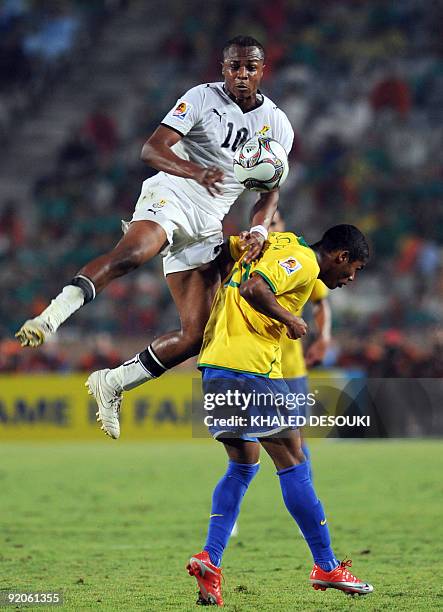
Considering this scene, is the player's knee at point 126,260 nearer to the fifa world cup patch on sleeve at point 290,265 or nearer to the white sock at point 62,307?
the white sock at point 62,307

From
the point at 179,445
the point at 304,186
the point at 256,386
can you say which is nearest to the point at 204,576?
the point at 256,386

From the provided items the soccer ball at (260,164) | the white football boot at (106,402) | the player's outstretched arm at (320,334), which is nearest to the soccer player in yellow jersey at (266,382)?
the soccer ball at (260,164)

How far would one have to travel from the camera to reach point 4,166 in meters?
21.9

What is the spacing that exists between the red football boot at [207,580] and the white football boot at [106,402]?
1.16 meters

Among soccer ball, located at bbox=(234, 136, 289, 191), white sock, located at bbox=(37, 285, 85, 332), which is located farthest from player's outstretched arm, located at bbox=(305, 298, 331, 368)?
white sock, located at bbox=(37, 285, 85, 332)

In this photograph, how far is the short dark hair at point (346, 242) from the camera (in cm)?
580

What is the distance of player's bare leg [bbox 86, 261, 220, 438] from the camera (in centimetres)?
646

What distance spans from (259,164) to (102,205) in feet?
47.1

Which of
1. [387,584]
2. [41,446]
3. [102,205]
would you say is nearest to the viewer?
[387,584]

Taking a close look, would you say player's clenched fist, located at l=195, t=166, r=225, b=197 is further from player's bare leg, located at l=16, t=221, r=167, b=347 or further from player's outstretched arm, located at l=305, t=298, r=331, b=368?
player's outstretched arm, located at l=305, t=298, r=331, b=368

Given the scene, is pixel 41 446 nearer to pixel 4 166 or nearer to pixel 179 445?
pixel 179 445

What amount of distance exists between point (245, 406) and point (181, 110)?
6.25 ft

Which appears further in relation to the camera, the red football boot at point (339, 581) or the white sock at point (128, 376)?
the white sock at point (128, 376)

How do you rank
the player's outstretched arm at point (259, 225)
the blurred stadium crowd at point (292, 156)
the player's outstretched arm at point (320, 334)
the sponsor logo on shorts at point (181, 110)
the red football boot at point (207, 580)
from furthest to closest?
the blurred stadium crowd at point (292, 156)
the player's outstretched arm at point (320, 334)
the sponsor logo on shorts at point (181, 110)
the player's outstretched arm at point (259, 225)
the red football boot at point (207, 580)
